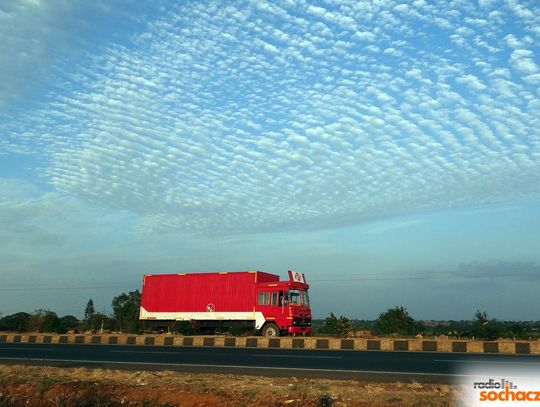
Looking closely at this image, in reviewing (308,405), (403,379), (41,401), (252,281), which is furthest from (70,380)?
(252,281)

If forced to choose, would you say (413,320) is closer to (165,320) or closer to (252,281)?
(252,281)

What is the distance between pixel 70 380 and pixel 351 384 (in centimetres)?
544

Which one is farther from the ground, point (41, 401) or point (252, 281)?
point (252, 281)

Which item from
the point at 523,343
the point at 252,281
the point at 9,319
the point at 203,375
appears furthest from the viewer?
the point at 9,319

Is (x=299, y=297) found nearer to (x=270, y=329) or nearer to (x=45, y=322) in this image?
(x=270, y=329)

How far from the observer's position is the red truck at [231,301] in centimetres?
2544

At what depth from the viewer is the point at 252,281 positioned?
2664cm

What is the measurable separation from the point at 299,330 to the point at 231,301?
13.4 feet

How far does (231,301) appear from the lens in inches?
1065

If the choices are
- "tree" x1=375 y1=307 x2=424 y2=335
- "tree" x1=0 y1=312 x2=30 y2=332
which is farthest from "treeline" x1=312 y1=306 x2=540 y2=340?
"tree" x1=0 y1=312 x2=30 y2=332

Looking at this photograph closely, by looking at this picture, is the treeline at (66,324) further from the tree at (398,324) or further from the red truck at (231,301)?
the tree at (398,324)

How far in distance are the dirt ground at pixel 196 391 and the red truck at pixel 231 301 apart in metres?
15.0

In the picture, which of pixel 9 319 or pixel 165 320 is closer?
pixel 165 320

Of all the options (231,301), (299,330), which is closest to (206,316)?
(231,301)
